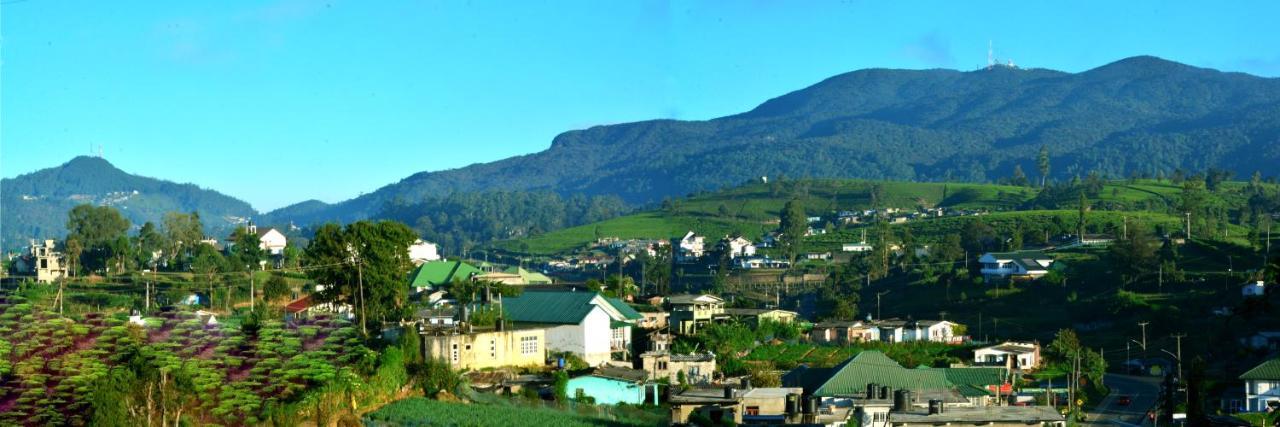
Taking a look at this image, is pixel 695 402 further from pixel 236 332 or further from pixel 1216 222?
pixel 1216 222

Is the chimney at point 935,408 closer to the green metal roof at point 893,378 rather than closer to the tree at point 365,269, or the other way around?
the green metal roof at point 893,378

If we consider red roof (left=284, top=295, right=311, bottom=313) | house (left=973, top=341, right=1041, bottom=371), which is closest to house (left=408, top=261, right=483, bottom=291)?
red roof (left=284, top=295, right=311, bottom=313)

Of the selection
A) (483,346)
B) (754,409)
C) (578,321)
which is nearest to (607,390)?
(483,346)

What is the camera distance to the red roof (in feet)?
145

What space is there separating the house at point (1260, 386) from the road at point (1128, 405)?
7.03 ft

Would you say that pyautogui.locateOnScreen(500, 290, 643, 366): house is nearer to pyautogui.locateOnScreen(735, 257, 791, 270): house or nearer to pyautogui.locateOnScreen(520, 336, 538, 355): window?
pyautogui.locateOnScreen(520, 336, 538, 355): window

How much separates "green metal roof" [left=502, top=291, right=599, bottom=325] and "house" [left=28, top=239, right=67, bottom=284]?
2289cm

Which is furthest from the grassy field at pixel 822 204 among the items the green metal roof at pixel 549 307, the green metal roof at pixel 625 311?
the green metal roof at pixel 549 307

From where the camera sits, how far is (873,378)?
Result: 31344mm

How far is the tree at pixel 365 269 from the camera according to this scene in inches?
1448

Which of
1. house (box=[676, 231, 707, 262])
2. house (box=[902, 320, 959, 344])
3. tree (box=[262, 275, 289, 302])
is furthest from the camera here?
house (box=[676, 231, 707, 262])

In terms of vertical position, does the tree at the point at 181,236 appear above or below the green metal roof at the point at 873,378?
above

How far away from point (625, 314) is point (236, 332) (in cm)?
1503

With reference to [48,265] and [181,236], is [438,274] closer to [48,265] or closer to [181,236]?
[181,236]
